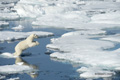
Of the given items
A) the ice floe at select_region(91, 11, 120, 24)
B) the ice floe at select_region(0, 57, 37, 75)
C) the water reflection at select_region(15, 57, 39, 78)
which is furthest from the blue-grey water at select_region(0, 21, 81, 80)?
the ice floe at select_region(91, 11, 120, 24)

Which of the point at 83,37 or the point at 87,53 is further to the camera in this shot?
the point at 83,37

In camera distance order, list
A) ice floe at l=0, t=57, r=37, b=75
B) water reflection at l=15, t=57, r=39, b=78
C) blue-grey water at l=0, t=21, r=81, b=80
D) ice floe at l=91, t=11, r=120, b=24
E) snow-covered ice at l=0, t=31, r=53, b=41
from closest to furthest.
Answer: blue-grey water at l=0, t=21, r=81, b=80 < water reflection at l=15, t=57, r=39, b=78 < ice floe at l=0, t=57, r=37, b=75 < snow-covered ice at l=0, t=31, r=53, b=41 < ice floe at l=91, t=11, r=120, b=24

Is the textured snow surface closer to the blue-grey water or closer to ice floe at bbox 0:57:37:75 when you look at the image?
ice floe at bbox 0:57:37:75

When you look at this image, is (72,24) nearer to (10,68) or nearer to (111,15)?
(111,15)

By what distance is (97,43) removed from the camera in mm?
12016

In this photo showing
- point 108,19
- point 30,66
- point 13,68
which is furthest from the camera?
point 108,19

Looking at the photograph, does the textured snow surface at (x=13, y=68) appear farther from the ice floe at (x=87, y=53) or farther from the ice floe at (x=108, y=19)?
the ice floe at (x=108, y=19)

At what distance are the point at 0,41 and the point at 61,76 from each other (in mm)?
4877

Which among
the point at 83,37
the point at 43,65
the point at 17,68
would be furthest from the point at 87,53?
the point at 83,37

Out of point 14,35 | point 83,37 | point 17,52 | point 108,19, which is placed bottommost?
point 17,52

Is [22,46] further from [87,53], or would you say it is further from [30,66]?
[87,53]

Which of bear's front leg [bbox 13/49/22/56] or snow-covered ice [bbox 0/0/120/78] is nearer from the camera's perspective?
snow-covered ice [bbox 0/0/120/78]

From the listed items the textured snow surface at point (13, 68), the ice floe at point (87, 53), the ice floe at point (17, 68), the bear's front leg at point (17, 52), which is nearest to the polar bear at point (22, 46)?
the bear's front leg at point (17, 52)

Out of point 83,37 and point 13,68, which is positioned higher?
point 83,37
